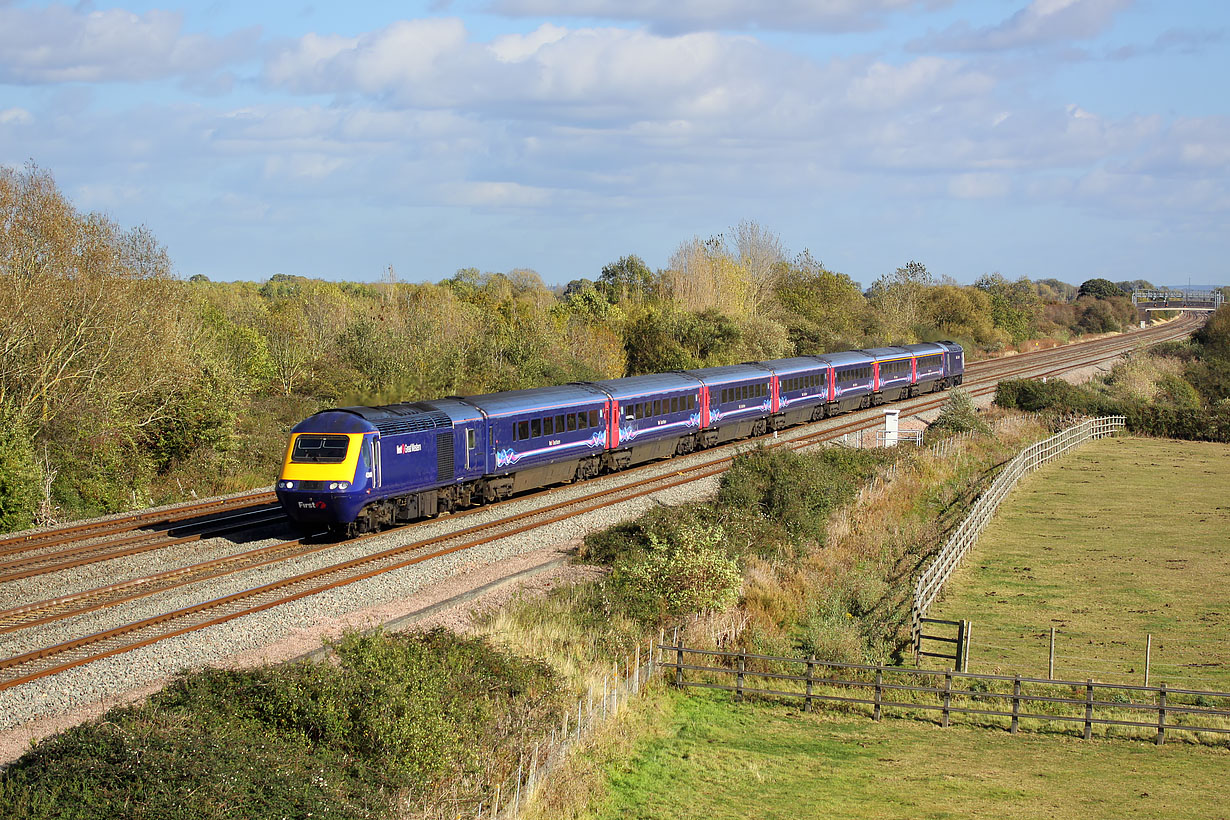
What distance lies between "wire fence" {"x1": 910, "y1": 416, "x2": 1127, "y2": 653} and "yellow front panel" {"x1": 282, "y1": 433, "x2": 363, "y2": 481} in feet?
42.5

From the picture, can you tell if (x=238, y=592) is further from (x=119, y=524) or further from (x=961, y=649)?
(x=961, y=649)

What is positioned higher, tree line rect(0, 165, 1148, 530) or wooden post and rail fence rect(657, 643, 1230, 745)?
tree line rect(0, 165, 1148, 530)

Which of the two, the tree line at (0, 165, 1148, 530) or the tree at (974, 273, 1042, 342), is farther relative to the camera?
the tree at (974, 273, 1042, 342)

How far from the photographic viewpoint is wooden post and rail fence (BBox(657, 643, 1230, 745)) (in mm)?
18078

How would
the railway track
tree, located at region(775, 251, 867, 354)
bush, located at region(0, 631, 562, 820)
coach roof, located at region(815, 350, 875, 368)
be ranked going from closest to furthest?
bush, located at region(0, 631, 562, 820)
the railway track
coach roof, located at region(815, 350, 875, 368)
tree, located at region(775, 251, 867, 354)

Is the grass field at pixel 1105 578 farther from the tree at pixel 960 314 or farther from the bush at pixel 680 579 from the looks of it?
the tree at pixel 960 314

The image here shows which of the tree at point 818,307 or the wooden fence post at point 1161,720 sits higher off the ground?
the tree at point 818,307

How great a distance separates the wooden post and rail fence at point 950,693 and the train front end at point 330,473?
8497mm

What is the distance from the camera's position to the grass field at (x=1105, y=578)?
24.0 meters

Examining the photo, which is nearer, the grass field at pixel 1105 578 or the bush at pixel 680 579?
the bush at pixel 680 579

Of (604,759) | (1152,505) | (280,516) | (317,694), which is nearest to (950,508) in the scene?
(1152,505)

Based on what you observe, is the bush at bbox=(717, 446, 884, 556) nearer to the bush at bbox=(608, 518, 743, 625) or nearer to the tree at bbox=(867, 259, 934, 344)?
the bush at bbox=(608, 518, 743, 625)

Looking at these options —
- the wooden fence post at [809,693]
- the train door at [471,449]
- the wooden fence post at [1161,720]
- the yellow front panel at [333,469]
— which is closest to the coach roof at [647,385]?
the train door at [471,449]

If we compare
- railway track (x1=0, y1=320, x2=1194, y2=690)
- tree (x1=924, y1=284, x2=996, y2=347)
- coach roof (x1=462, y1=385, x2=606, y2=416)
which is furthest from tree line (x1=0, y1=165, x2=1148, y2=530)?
tree (x1=924, y1=284, x2=996, y2=347)
